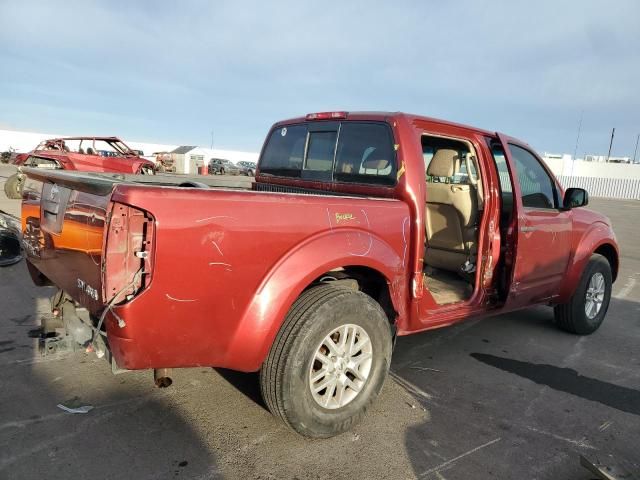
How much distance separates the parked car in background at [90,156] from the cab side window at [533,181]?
39.9 ft

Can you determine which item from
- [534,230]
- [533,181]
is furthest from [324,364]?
[533,181]

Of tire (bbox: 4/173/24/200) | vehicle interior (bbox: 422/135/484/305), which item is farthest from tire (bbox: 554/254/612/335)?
tire (bbox: 4/173/24/200)

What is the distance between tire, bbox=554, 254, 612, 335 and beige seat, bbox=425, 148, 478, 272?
146 centimetres

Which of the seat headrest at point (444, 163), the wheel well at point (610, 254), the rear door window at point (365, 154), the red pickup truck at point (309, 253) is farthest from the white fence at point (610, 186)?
the rear door window at point (365, 154)

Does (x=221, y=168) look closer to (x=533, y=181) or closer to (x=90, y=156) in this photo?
(x=90, y=156)

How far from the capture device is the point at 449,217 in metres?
4.40

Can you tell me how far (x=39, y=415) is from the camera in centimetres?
286

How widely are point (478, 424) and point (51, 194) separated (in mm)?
3044

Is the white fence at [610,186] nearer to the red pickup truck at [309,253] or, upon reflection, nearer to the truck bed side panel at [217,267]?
the red pickup truck at [309,253]

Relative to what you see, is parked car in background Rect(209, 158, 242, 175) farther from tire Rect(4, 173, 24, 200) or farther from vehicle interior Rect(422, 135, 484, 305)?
vehicle interior Rect(422, 135, 484, 305)

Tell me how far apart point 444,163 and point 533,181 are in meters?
0.95

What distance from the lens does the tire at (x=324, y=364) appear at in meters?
2.56

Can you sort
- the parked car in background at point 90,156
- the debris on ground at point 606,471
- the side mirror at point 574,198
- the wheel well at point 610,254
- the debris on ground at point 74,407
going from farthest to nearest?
the parked car in background at point 90,156
the wheel well at point 610,254
the side mirror at point 574,198
the debris on ground at point 74,407
the debris on ground at point 606,471

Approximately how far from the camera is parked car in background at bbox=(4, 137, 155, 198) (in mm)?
13898
